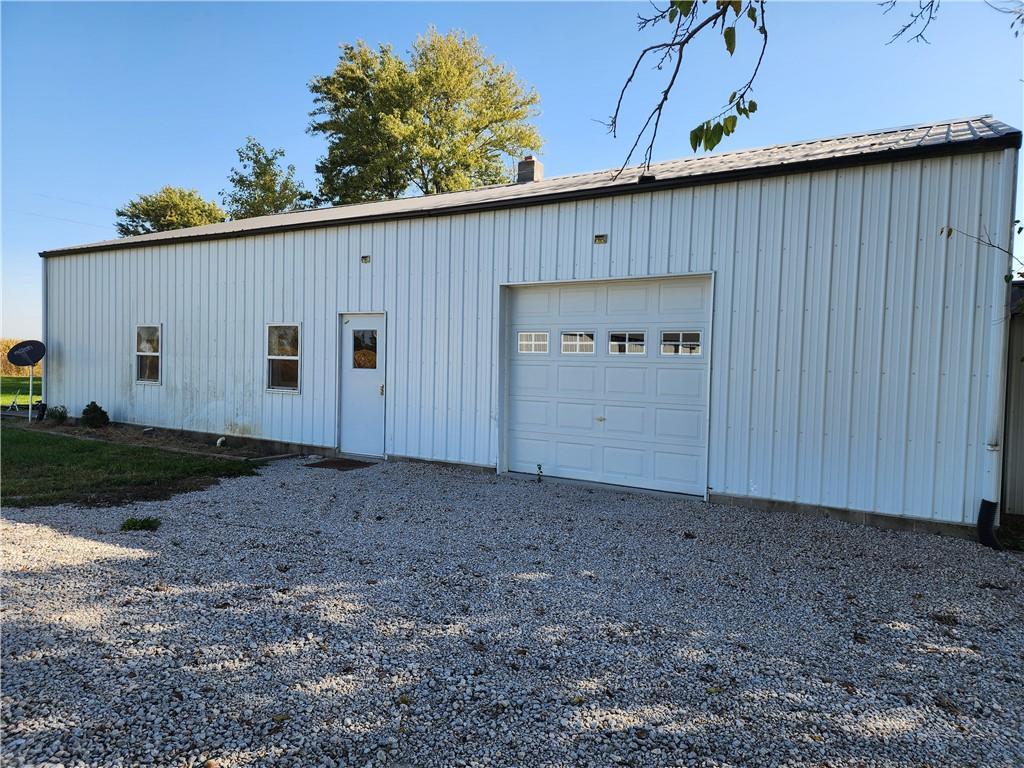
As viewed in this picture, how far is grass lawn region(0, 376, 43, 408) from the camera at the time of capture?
1727cm

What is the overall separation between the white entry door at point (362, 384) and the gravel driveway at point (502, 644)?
3494 mm

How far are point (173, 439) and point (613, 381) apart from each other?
854 cm

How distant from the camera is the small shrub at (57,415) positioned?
526 inches

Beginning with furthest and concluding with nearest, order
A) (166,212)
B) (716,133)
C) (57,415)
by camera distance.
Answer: (166,212)
(57,415)
(716,133)

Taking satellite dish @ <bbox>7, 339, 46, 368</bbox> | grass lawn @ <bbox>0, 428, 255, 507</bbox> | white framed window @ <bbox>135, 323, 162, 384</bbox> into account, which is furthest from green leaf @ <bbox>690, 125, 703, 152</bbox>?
satellite dish @ <bbox>7, 339, 46, 368</bbox>

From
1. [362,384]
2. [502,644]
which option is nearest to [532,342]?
[362,384]

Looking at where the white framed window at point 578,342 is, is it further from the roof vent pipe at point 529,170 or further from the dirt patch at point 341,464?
the roof vent pipe at point 529,170

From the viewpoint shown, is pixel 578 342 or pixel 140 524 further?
pixel 578 342

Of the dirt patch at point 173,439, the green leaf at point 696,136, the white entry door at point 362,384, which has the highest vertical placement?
the green leaf at point 696,136

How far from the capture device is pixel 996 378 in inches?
212

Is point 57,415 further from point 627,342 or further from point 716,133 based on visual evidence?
point 716,133

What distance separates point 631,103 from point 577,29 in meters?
4.38

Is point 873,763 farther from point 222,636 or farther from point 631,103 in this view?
point 631,103

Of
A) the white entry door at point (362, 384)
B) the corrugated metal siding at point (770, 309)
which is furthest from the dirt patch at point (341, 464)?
the corrugated metal siding at point (770, 309)
